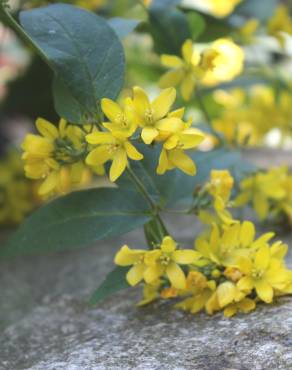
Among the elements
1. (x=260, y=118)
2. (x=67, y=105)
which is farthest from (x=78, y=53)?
(x=260, y=118)

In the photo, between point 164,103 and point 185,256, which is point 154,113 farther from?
point 185,256

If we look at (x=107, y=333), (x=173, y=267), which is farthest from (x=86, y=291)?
(x=173, y=267)

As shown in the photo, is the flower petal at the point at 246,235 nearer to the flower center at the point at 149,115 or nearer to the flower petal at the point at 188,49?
the flower center at the point at 149,115

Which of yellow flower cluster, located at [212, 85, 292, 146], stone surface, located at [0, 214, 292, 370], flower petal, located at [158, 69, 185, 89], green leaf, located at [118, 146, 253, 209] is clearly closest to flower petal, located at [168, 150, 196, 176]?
green leaf, located at [118, 146, 253, 209]

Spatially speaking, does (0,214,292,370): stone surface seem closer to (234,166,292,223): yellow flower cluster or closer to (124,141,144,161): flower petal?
(234,166,292,223): yellow flower cluster

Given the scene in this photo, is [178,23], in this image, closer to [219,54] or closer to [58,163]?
[219,54]

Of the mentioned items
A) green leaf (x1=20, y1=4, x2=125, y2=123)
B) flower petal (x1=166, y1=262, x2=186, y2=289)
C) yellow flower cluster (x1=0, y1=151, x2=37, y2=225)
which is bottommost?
yellow flower cluster (x1=0, y1=151, x2=37, y2=225)
